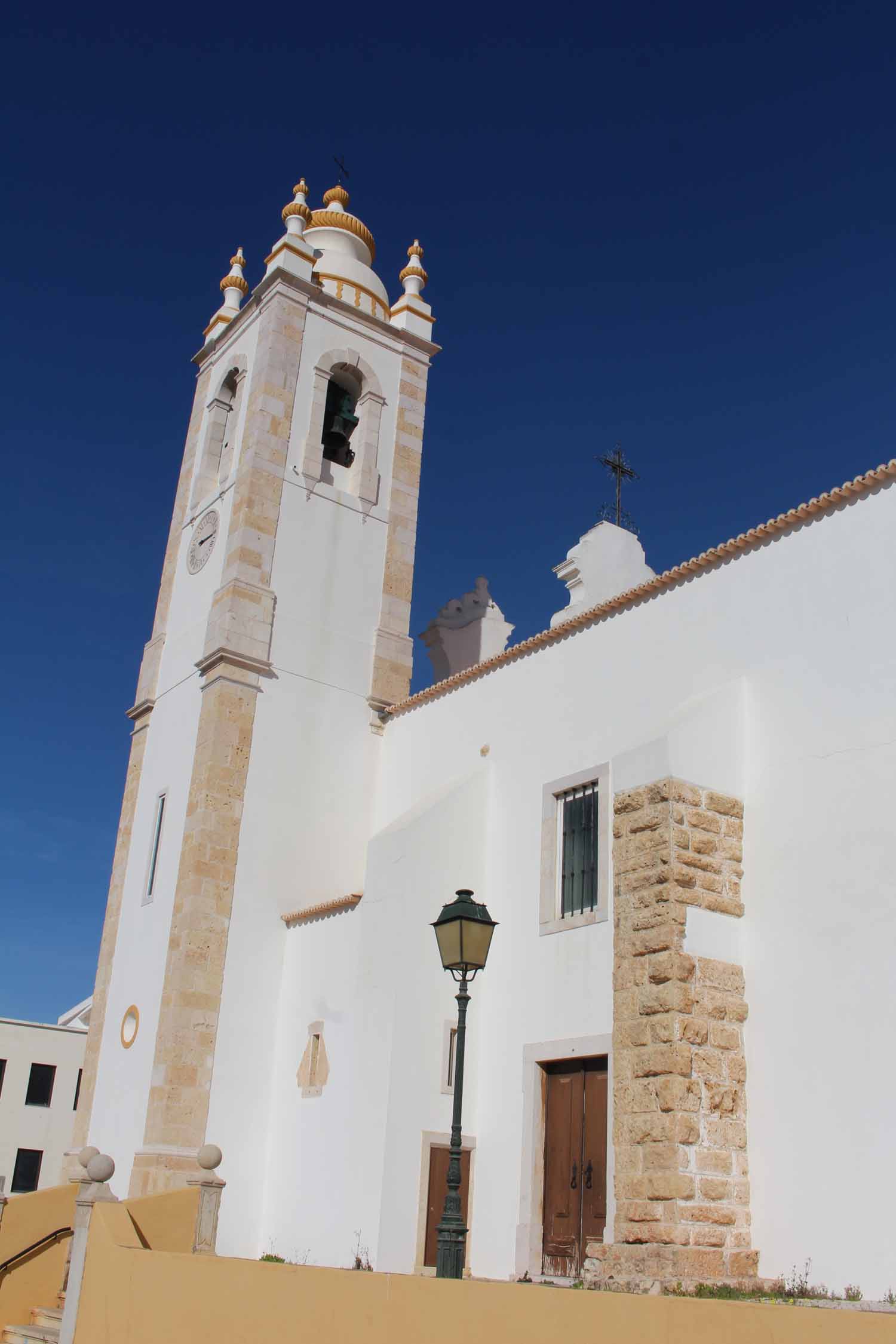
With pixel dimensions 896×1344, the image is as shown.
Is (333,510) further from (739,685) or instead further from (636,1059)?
(636,1059)

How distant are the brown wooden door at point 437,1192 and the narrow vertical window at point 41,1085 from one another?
79.9 feet

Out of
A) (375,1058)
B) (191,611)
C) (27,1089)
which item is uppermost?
(191,611)

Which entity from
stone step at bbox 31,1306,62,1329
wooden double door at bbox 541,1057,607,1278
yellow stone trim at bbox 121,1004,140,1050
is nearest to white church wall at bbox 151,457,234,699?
yellow stone trim at bbox 121,1004,140,1050

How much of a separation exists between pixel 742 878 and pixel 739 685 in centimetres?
168

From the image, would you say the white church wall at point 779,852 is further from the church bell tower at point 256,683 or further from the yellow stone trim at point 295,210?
the yellow stone trim at point 295,210

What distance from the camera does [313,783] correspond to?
16094 mm

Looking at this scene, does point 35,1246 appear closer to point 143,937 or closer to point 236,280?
point 143,937

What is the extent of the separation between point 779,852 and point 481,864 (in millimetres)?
4091

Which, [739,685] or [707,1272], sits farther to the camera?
[739,685]

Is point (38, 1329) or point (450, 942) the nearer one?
point (450, 942)

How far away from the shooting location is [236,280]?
20.7 m

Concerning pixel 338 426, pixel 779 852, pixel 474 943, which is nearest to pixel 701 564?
pixel 779 852

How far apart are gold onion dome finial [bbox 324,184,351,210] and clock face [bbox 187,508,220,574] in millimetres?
6226

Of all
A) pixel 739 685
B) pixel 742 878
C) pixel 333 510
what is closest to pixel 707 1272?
pixel 742 878
